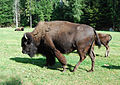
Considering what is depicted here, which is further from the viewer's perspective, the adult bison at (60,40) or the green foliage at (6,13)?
the green foliage at (6,13)

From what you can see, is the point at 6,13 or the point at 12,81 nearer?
the point at 12,81

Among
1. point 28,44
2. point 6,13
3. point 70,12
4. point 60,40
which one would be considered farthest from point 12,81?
point 6,13

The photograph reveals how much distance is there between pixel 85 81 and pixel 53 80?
1258 mm

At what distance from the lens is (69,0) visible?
57219 mm

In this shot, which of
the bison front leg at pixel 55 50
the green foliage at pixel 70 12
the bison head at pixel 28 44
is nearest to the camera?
the bison front leg at pixel 55 50

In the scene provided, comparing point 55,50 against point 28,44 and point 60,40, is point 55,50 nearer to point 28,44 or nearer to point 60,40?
point 60,40

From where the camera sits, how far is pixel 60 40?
7.20 m

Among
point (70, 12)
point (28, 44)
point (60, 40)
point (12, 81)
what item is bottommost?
point (12, 81)

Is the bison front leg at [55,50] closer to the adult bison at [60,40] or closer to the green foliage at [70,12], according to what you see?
the adult bison at [60,40]

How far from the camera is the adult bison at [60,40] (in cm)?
697

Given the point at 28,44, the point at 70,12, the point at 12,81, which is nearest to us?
the point at 12,81

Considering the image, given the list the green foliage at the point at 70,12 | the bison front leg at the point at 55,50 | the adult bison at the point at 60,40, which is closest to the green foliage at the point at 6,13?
the green foliage at the point at 70,12

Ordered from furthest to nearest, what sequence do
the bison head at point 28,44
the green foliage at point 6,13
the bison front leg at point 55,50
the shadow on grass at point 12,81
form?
the green foliage at point 6,13 < the bison head at point 28,44 < the bison front leg at point 55,50 < the shadow on grass at point 12,81

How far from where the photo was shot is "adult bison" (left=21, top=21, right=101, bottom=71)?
22.9 feet
